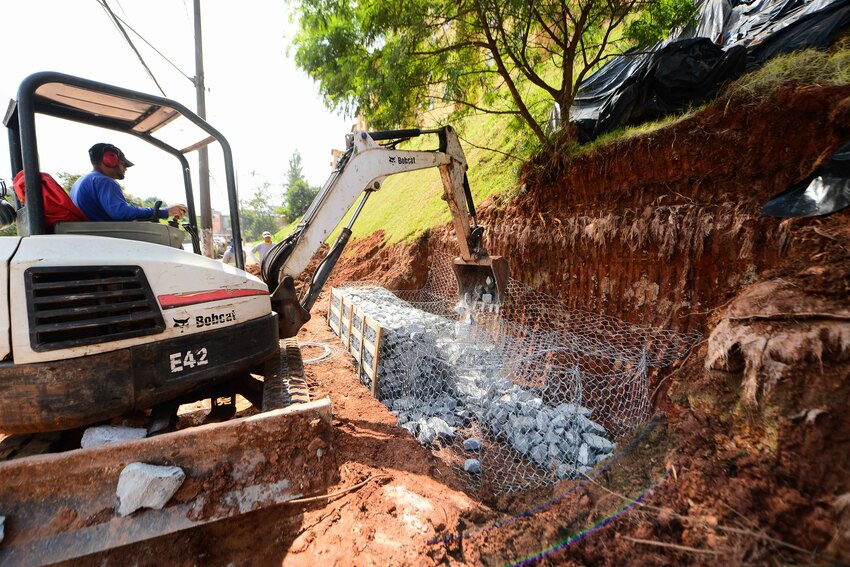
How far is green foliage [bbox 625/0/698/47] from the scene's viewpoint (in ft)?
14.7

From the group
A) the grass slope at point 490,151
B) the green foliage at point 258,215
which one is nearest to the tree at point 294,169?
the green foliage at point 258,215

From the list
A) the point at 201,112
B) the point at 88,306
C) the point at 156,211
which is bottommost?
the point at 88,306

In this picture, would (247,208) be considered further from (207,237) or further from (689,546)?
(689,546)

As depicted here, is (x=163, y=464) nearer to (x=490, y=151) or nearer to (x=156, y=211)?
(x=156, y=211)

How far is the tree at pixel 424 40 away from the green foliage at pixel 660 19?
12 mm

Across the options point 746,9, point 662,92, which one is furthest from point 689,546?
point 746,9

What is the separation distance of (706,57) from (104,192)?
6086mm

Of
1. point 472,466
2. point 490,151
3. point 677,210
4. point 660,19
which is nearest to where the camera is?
point 472,466

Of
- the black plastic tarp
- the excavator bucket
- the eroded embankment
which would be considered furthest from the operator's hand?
the black plastic tarp

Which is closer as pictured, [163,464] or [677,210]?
[163,464]

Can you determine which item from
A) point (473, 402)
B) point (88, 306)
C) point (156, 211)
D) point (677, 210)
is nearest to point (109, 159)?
point (156, 211)

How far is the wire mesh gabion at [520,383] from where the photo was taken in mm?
3232

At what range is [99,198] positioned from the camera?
217cm

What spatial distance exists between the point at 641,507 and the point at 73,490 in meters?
2.82
